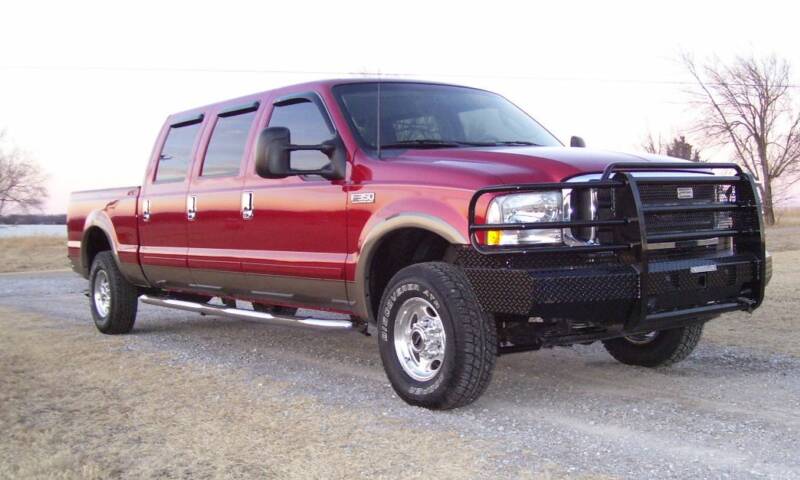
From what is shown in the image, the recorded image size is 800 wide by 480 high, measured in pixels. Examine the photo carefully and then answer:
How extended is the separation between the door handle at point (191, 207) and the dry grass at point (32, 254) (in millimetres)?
14903

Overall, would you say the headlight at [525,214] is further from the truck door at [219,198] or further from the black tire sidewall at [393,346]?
the truck door at [219,198]

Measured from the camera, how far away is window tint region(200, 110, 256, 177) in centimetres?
669

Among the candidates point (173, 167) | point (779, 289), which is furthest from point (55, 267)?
point (779, 289)

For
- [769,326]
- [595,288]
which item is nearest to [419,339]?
[595,288]

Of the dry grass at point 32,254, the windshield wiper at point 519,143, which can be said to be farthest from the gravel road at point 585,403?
the dry grass at point 32,254

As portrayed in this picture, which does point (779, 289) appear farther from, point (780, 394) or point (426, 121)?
point (426, 121)

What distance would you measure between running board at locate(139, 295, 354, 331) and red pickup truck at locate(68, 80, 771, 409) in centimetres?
2

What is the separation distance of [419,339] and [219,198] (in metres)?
2.52

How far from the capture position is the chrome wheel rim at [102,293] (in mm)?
8492

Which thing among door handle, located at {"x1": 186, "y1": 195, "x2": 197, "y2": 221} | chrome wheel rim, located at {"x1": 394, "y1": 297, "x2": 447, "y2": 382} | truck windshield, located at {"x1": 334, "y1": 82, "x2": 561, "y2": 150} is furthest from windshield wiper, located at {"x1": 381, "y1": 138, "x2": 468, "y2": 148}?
door handle, located at {"x1": 186, "y1": 195, "x2": 197, "y2": 221}

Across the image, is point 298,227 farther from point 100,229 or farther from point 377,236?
point 100,229

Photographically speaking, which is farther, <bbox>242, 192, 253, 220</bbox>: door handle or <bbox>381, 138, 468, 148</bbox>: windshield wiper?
<bbox>242, 192, 253, 220</bbox>: door handle

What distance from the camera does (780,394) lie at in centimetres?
521

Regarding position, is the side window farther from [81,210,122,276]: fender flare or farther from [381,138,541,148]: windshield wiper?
[81,210,122,276]: fender flare
